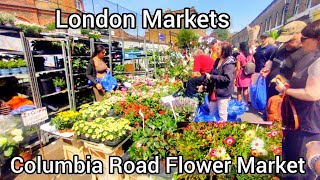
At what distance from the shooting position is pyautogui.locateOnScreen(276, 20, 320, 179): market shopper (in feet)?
4.70

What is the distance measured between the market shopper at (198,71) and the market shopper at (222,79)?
0.64m

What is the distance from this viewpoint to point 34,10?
48.4ft

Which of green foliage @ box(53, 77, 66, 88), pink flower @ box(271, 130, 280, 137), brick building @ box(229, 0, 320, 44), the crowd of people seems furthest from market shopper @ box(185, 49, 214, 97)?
brick building @ box(229, 0, 320, 44)

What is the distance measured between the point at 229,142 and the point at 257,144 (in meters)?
0.26

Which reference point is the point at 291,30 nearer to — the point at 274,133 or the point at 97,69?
the point at 274,133

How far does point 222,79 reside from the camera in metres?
2.76

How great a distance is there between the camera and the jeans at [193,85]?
390 centimetres

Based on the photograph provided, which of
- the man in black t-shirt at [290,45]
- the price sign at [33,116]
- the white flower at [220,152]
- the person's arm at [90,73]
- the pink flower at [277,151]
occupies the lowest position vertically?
the pink flower at [277,151]

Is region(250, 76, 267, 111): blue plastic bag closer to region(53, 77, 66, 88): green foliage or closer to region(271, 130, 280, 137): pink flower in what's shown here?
region(271, 130, 280, 137): pink flower

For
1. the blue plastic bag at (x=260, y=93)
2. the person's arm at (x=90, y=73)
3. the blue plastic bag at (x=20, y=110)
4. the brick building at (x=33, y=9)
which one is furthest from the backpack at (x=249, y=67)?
the brick building at (x=33, y=9)

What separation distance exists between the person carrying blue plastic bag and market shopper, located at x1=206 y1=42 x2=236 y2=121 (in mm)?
2223

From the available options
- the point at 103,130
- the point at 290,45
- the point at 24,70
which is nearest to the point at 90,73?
the point at 24,70

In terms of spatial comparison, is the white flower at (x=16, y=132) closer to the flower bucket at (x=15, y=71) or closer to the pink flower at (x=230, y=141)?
the flower bucket at (x=15, y=71)

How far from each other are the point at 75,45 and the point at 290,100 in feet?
16.1
